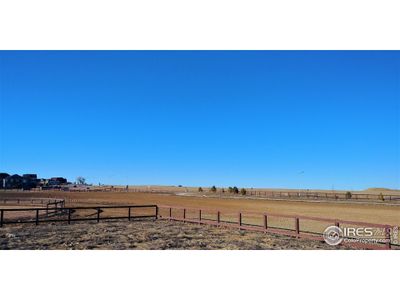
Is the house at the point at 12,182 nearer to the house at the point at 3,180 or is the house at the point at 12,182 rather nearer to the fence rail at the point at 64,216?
the house at the point at 3,180

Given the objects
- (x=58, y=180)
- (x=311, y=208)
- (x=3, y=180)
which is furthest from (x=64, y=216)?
(x=58, y=180)

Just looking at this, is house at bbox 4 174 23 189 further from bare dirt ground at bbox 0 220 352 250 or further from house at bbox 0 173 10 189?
bare dirt ground at bbox 0 220 352 250

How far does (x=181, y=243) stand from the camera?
1221 cm

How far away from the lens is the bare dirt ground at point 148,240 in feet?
37.9

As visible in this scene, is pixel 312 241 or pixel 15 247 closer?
pixel 15 247

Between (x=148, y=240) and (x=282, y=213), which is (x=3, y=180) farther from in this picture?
(x=148, y=240)

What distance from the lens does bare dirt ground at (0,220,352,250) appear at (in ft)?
37.9

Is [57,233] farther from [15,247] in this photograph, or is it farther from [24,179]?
[24,179]

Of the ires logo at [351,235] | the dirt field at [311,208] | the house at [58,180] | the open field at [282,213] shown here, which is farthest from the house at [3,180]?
the ires logo at [351,235]
